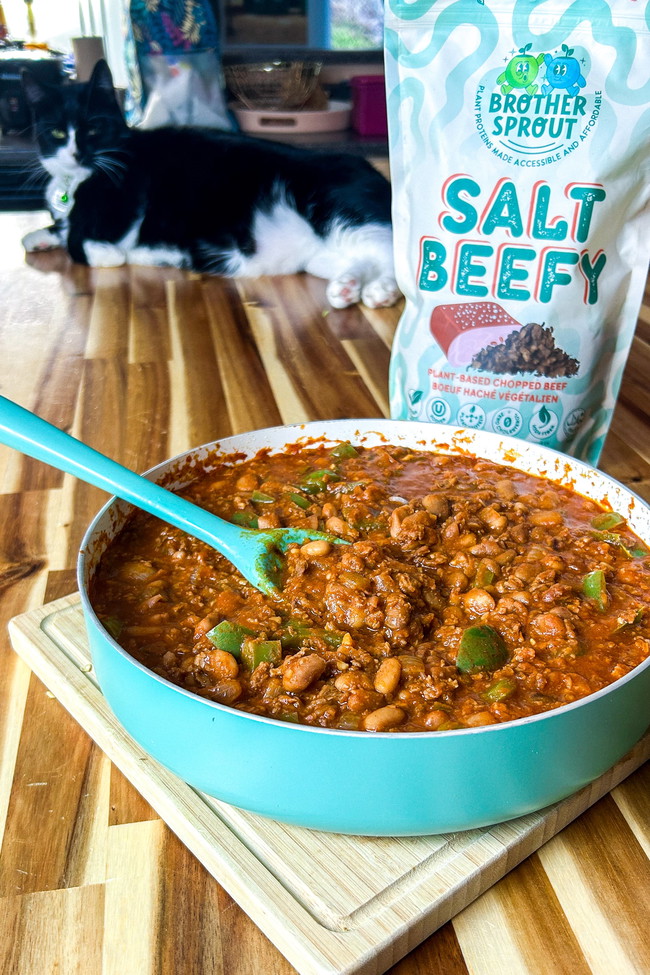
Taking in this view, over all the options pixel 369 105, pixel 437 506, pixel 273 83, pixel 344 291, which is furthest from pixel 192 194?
pixel 437 506

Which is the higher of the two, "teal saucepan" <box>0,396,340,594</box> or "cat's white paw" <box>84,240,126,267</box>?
"teal saucepan" <box>0,396,340,594</box>

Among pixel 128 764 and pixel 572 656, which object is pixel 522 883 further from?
pixel 128 764

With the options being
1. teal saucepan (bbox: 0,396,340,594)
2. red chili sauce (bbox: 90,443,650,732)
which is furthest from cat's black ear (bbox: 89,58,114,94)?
teal saucepan (bbox: 0,396,340,594)

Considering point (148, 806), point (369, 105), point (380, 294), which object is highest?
point (369, 105)

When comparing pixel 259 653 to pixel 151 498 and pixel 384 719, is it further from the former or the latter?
pixel 151 498

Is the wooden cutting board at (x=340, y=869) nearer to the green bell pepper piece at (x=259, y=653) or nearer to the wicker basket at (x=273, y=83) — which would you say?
the green bell pepper piece at (x=259, y=653)

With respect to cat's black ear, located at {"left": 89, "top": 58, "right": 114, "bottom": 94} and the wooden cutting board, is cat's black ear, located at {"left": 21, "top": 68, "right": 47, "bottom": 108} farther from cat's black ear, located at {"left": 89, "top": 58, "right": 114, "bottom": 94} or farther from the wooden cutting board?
the wooden cutting board

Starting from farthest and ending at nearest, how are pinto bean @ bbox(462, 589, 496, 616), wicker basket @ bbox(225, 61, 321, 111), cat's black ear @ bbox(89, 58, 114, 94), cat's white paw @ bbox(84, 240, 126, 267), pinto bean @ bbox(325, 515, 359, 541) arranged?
wicker basket @ bbox(225, 61, 321, 111), cat's white paw @ bbox(84, 240, 126, 267), cat's black ear @ bbox(89, 58, 114, 94), pinto bean @ bbox(325, 515, 359, 541), pinto bean @ bbox(462, 589, 496, 616)
